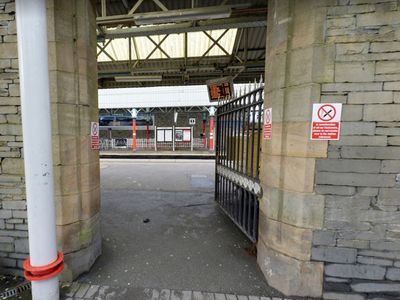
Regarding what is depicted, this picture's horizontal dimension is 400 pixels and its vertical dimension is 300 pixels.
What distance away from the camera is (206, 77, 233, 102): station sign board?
600 cm

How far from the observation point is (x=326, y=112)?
2.20 metres

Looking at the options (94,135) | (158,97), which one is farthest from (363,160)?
(158,97)

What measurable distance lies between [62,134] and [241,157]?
2770 millimetres

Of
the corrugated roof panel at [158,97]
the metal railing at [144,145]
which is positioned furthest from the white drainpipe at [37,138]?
the metal railing at [144,145]

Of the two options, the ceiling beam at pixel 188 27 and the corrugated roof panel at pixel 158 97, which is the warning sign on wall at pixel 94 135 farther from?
the corrugated roof panel at pixel 158 97

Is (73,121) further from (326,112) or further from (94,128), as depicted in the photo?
(326,112)

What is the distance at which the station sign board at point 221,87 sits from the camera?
6.00 meters

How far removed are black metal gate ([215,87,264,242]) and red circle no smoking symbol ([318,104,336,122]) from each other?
954mm

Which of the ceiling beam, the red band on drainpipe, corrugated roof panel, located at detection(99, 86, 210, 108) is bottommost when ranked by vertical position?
the red band on drainpipe

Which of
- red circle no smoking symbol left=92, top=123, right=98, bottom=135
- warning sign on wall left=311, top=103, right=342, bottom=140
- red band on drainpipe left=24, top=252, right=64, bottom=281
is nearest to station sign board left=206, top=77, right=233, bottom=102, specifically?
red circle no smoking symbol left=92, top=123, right=98, bottom=135

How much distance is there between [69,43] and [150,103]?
15.4 meters

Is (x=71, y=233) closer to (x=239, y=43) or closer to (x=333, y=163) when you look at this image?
(x=333, y=163)

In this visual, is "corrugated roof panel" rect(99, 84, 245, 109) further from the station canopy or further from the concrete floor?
the concrete floor

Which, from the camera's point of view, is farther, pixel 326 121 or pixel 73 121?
pixel 73 121
